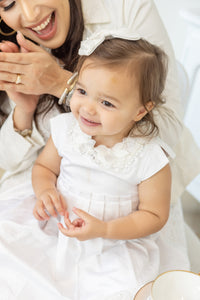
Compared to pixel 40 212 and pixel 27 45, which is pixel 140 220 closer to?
pixel 40 212

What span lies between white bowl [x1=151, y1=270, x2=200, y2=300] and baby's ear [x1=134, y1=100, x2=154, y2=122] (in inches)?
18.2

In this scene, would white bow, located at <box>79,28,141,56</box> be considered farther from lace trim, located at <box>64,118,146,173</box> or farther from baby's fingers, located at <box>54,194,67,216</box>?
baby's fingers, located at <box>54,194,67,216</box>

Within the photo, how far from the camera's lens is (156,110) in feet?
4.15

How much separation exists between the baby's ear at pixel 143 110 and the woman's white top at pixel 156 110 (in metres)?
0.20

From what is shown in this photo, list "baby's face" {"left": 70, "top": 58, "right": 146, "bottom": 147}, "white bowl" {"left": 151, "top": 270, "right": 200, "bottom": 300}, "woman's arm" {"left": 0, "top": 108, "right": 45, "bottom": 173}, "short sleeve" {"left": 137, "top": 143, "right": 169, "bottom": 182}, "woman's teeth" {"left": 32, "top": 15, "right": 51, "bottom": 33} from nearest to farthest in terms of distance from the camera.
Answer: "white bowl" {"left": 151, "top": 270, "right": 200, "bottom": 300}, "baby's face" {"left": 70, "top": 58, "right": 146, "bottom": 147}, "short sleeve" {"left": 137, "top": 143, "right": 169, "bottom": 182}, "woman's teeth" {"left": 32, "top": 15, "right": 51, "bottom": 33}, "woman's arm" {"left": 0, "top": 108, "right": 45, "bottom": 173}

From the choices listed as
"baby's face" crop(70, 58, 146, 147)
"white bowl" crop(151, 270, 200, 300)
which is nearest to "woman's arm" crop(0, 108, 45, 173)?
"baby's face" crop(70, 58, 146, 147)

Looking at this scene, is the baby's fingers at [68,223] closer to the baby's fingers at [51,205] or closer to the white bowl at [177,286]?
the baby's fingers at [51,205]

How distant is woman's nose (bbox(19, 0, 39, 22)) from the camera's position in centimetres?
115

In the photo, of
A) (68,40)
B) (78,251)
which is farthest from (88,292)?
(68,40)

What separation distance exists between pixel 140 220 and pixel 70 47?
698mm

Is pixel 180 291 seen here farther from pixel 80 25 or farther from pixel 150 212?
pixel 80 25

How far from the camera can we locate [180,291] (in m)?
0.74

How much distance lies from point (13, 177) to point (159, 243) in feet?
2.06

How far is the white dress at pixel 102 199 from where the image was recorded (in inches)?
38.4
